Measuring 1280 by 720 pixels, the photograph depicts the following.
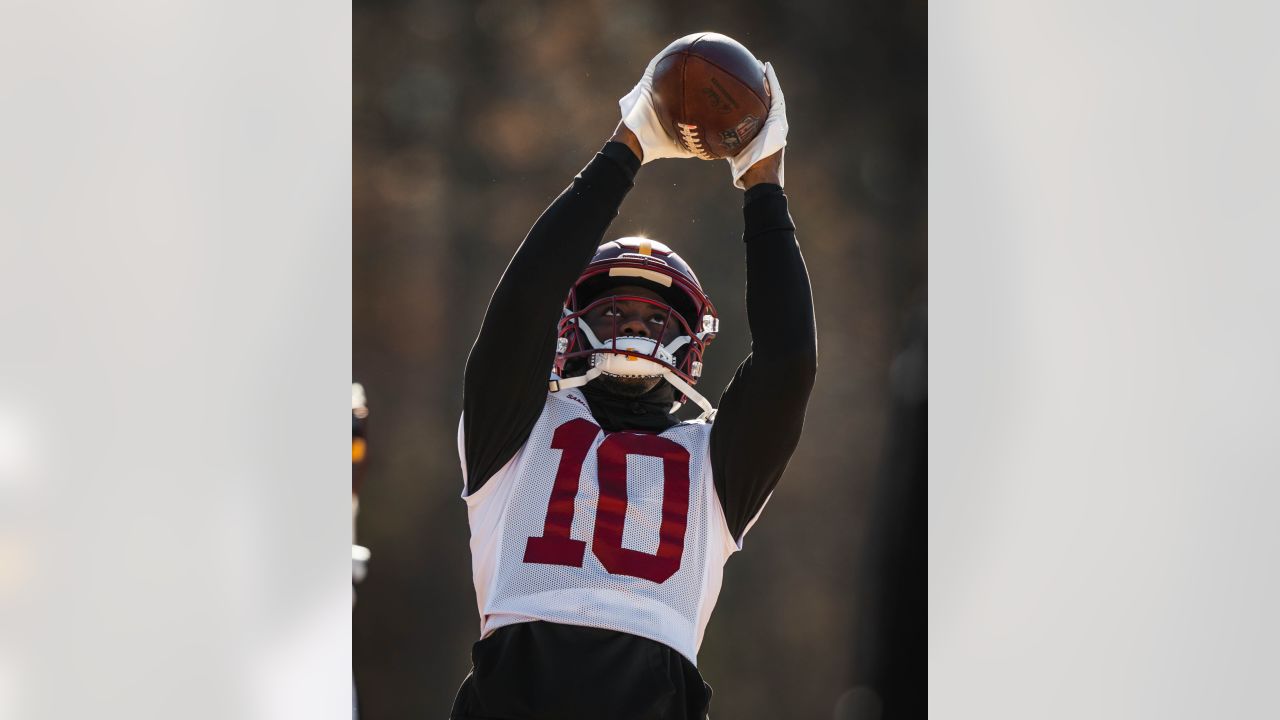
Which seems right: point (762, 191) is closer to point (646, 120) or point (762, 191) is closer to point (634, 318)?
point (646, 120)

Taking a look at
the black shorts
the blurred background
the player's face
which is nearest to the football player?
the black shorts

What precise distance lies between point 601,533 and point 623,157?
504mm

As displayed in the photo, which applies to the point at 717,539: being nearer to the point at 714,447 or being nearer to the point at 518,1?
the point at 714,447

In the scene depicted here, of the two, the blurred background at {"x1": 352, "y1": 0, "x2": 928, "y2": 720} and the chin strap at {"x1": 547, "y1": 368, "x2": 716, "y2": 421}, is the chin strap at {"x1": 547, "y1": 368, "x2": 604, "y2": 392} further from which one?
the blurred background at {"x1": 352, "y1": 0, "x2": 928, "y2": 720}

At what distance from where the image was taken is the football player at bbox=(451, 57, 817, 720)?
4.74ft

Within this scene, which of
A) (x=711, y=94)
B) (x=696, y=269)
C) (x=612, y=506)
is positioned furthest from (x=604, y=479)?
(x=696, y=269)

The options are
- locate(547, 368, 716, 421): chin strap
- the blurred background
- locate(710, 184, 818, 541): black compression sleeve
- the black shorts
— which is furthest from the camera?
the blurred background

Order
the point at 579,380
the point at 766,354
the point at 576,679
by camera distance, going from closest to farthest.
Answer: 1. the point at 576,679
2. the point at 766,354
3. the point at 579,380

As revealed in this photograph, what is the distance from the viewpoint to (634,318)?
1794 mm

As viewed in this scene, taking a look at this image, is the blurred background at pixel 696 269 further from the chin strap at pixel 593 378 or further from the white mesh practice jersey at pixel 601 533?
the white mesh practice jersey at pixel 601 533

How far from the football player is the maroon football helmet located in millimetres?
89

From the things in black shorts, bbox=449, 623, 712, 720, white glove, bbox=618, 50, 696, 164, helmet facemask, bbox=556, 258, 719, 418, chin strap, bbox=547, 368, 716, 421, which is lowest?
→ black shorts, bbox=449, 623, 712, 720
